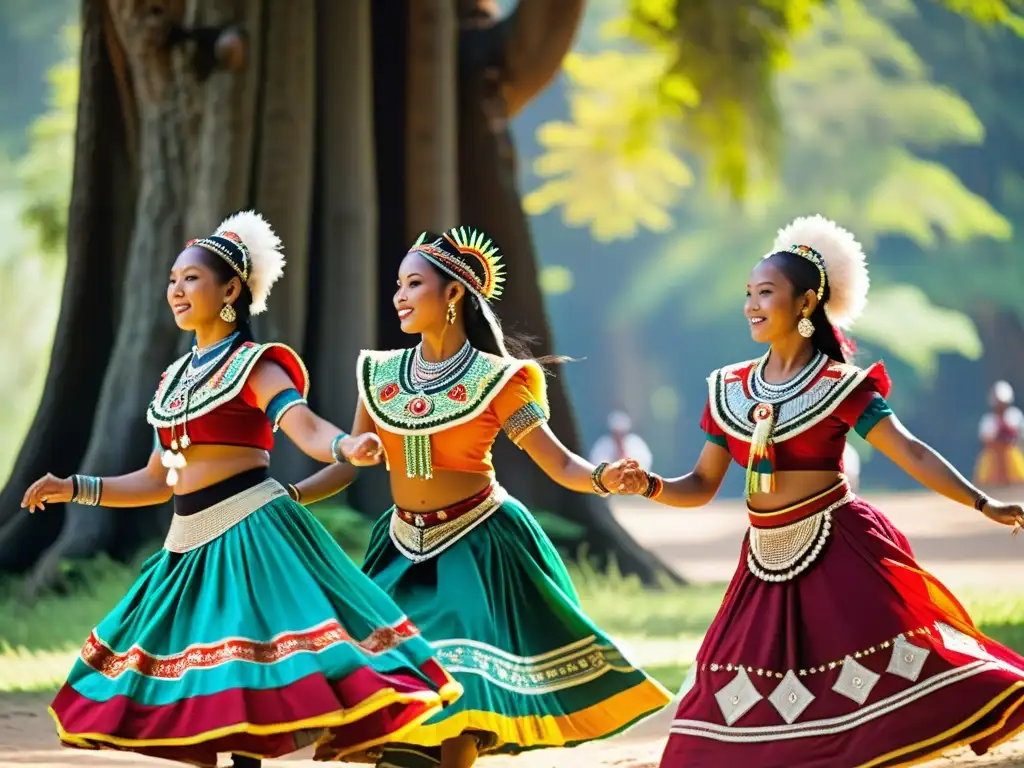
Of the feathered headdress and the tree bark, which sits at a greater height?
the tree bark

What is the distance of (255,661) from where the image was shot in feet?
15.9

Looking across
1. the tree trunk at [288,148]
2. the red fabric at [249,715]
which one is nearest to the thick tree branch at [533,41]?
the tree trunk at [288,148]

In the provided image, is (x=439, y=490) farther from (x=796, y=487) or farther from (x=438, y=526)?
(x=796, y=487)

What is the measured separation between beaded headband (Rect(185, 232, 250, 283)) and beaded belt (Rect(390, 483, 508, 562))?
0.92 metres

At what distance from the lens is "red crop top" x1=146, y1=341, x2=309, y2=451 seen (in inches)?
206

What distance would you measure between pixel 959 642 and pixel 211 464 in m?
2.26

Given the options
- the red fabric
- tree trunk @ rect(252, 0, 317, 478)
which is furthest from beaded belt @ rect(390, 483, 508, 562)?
tree trunk @ rect(252, 0, 317, 478)

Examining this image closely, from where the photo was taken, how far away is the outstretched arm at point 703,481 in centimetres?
539

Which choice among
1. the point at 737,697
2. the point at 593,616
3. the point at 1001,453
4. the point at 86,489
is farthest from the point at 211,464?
the point at 1001,453

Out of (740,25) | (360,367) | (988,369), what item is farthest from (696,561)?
(988,369)

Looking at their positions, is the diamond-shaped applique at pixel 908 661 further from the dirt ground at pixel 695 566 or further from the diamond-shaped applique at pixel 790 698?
the dirt ground at pixel 695 566

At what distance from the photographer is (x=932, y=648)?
495 centimetres

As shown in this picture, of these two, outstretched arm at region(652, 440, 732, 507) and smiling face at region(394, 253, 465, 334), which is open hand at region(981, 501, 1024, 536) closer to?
outstretched arm at region(652, 440, 732, 507)

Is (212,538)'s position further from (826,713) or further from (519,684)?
(826,713)
